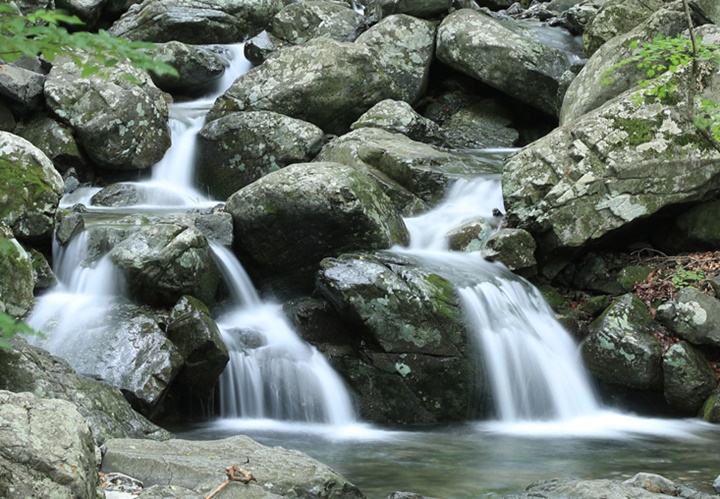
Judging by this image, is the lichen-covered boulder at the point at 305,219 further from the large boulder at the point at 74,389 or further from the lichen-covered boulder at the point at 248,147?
the large boulder at the point at 74,389

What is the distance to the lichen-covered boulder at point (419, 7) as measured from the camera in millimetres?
14906

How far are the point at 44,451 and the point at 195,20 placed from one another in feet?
48.8

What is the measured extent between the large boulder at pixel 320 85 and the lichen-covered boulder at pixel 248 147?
1.12m

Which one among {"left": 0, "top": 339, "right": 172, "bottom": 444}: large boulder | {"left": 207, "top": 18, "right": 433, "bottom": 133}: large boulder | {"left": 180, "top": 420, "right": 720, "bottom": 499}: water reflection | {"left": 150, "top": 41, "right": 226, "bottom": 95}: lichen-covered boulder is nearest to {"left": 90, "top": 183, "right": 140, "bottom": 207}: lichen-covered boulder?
{"left": 207, "top": 18, "right": 433, "bottom": 133}: large boulder

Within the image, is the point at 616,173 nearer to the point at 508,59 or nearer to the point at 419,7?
the point at 508,59

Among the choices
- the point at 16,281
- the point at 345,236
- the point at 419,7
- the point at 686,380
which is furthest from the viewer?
the point at 419,7

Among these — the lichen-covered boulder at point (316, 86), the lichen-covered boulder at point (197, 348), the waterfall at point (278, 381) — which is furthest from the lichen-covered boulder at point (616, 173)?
the lichen-covered boulder at point (316, 86)

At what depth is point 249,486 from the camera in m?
3.83

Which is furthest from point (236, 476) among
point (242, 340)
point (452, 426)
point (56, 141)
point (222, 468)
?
point (56, 141)

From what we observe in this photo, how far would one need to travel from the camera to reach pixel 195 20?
16.5m

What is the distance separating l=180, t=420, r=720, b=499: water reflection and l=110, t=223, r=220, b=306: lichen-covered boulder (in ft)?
5.35

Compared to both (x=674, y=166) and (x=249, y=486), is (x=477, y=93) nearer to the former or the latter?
(x=674, y=166)

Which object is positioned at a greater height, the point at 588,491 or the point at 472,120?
the point at 472,120

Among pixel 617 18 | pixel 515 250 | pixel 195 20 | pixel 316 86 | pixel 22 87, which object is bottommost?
pixel 515 250
